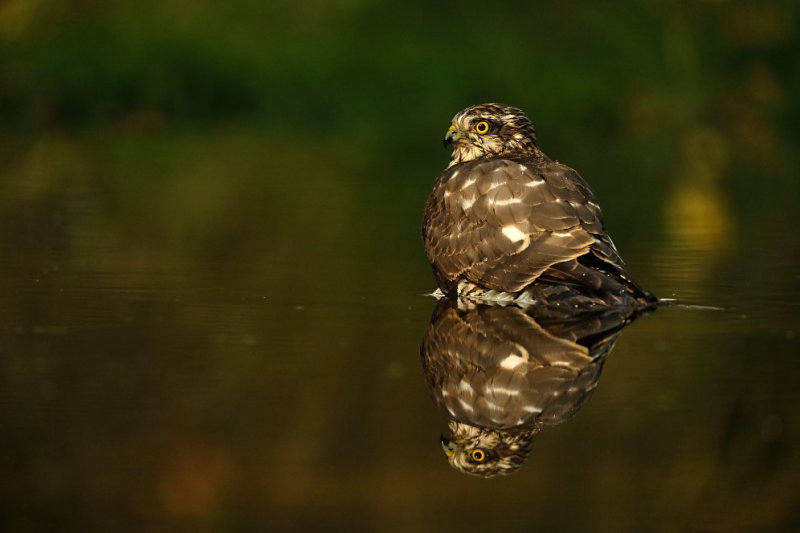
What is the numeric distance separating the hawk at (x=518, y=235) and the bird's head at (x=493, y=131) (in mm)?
133

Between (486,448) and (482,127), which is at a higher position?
(482,127)

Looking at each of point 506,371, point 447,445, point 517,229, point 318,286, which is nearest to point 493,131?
point 517,229

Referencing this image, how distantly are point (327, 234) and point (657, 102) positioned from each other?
19729 millimetres

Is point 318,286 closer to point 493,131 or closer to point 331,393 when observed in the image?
point 493,131

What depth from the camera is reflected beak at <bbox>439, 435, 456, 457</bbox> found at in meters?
6.45

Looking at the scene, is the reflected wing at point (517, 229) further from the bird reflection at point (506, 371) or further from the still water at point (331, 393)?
the still water at point (331, 393)

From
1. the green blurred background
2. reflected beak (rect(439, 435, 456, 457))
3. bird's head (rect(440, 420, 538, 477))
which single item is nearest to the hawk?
the green blurred background

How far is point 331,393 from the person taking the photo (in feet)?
24.4

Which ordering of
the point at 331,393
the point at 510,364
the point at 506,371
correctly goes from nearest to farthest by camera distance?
the point at 331,393 → the point at 506,371 → the point at 510,364

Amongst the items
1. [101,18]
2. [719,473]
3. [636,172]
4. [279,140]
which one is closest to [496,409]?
[719,473]

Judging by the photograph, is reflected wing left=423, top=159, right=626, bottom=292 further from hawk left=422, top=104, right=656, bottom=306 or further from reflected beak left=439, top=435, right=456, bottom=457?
reflected beak left=439, top=435, right=456, bottom=457

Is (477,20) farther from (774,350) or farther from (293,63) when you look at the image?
(774,350)

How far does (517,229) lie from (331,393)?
2850 mm

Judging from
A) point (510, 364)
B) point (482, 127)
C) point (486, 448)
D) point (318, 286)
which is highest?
point (482, 127)
